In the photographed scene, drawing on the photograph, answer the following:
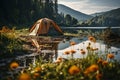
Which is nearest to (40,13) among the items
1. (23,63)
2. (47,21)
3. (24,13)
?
(24,13)

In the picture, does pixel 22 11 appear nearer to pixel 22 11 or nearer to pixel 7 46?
pixel 22 11

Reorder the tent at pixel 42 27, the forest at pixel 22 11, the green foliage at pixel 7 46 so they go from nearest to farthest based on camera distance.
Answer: the green foliage at pixel 7 46 → the tent at pixel 42 27 → the forest at pixel 22 11

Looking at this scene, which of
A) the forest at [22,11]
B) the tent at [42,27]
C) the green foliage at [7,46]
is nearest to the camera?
the green foliage at [7,46]

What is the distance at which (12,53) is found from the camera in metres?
14.4

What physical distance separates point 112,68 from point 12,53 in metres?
7.00

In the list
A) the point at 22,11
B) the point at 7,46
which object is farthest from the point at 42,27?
the point at 22,11

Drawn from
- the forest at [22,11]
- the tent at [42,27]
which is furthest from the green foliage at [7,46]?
the forest at [22,11]

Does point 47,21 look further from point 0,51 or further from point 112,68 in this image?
point 112,68

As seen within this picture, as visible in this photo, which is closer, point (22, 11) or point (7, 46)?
point (7, 46)

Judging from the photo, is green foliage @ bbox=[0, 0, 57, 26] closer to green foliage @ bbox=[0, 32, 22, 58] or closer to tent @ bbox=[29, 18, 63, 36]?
tent @ bbox=[29, 18, 63, 36]

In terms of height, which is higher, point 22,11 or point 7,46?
point 7,46

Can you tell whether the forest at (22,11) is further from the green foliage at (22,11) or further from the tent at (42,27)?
the tent at (42,27)

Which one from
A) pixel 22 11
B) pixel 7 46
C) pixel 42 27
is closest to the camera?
pixel 7 46

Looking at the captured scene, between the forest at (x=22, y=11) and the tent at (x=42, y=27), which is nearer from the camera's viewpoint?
the tent at (x=42, y=27)
